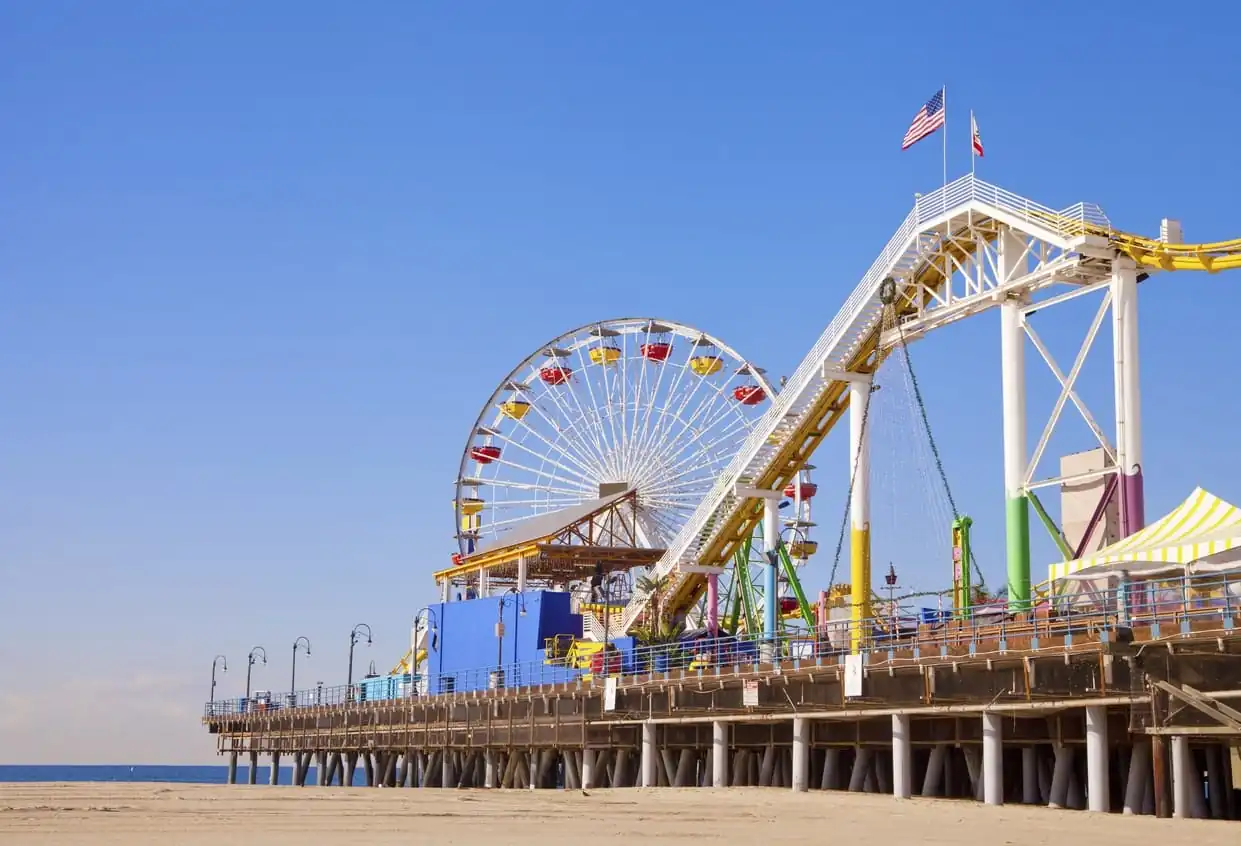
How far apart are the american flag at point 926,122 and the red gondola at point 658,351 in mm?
28331

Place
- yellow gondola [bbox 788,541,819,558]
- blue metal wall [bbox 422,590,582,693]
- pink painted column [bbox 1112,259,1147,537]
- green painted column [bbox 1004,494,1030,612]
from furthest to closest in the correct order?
yellow gondola [bbox 788,541,819,558] → blue metal wall [bbox 422,590,582,693] → green painted column [bbox 1004,494,1030,612] → pink painted column [bbox 1112,259,1147,537]

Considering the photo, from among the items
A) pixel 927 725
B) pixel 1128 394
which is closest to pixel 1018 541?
pixel 1128 394

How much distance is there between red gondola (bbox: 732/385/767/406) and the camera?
68.4 meters

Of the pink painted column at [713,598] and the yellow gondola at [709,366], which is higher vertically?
the yellow gondola at [709,366]

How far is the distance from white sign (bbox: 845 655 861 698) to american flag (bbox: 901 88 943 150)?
17136mm

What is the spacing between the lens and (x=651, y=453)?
69125 mm

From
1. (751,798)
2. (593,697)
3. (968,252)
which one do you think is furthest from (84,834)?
(968,252)

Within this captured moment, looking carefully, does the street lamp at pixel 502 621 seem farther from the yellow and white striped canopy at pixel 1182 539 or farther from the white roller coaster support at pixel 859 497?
the yellow and white striped canopy at pixel 1182 539

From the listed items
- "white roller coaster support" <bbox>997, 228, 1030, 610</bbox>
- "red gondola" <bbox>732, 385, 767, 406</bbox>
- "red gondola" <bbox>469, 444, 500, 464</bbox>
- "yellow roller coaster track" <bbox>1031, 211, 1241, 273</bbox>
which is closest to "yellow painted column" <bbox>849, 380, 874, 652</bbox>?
"white roller coaster support" <bbox>997, 228, 1030, 610</bbox>

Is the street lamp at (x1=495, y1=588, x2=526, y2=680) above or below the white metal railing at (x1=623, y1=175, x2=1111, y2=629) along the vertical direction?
below

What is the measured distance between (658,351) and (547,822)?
51.2m

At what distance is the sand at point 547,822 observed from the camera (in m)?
17.3

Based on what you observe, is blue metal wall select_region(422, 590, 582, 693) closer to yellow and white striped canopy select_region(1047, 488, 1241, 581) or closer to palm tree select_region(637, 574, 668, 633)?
palm tree select_region(637, 574, 668, 633)

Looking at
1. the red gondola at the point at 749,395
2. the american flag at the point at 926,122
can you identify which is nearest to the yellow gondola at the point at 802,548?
the red gondola at the point at 749,395
